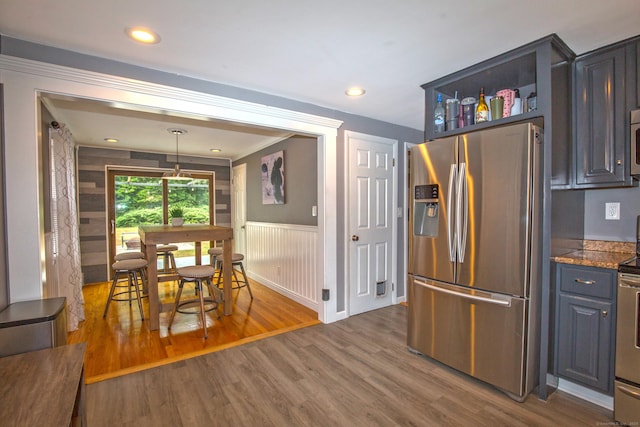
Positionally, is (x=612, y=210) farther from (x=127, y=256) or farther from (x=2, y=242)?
(x=127, y=256)

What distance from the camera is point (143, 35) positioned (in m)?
1.85

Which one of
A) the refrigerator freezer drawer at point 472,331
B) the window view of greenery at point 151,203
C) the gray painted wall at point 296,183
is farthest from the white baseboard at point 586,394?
the window view of greenery at point 151,203

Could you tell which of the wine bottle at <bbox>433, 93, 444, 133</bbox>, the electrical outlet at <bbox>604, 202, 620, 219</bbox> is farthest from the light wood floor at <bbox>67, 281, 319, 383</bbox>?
the electrical outlet at <bbox>604, 202, 620, 219</bbox>

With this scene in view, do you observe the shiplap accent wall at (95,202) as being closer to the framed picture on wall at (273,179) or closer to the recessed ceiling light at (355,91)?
the framed picture on wall at (273,179)

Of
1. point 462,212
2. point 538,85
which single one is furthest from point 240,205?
point 538,85

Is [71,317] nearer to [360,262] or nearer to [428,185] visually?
[360,262]

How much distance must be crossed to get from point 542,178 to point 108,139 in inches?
209

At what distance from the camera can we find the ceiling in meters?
1.60

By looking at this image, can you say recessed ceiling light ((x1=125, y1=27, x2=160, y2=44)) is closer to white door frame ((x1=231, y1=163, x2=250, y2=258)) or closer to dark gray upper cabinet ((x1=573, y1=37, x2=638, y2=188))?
dark gray upper cabinet ((x1=573, y1=37, x2=638, y2=188))

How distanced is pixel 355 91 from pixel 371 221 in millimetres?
1482

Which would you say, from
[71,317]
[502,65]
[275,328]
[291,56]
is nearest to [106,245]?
[71,317]

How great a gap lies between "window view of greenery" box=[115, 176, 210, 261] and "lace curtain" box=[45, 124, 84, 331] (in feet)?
4.78

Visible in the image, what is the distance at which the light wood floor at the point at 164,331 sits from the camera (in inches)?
99.7

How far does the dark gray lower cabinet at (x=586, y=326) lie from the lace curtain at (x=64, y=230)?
4105 mm
